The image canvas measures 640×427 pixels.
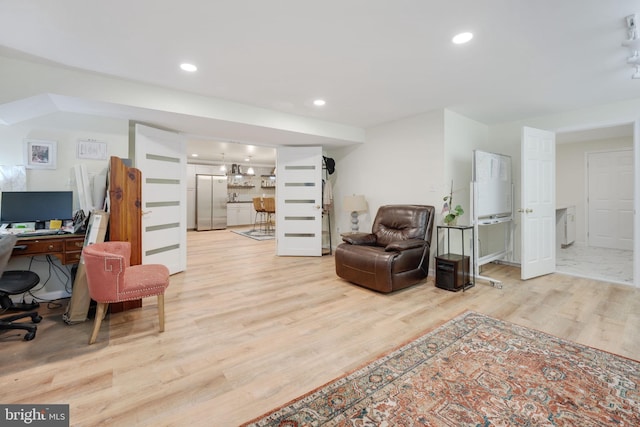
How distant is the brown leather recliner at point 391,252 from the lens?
126 inches

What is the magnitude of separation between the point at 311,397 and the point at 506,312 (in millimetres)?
2229

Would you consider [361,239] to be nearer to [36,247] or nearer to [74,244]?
[74,244]

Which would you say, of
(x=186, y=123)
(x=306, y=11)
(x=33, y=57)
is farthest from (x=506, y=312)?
(x=33, y=57)

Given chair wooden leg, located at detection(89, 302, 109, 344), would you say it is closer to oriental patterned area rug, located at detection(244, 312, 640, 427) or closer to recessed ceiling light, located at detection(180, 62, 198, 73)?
oriental patterned area rug, located at detection(244, 312, 640, 427)

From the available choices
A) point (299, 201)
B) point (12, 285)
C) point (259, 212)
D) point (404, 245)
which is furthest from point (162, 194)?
point (259, 212)

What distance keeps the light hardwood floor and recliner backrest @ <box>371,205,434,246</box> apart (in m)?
0.71

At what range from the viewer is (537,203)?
12.8 feet

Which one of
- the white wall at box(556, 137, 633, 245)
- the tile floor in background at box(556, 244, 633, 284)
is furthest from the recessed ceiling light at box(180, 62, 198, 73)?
the white wall at box(556, 137, 633, 245)

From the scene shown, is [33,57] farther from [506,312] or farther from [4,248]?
[506,312]

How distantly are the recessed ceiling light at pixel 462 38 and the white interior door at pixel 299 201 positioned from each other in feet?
10.6

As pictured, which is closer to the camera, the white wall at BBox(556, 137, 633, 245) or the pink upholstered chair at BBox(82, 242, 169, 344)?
the pink upholstered chair at BBox(82, 242, 169, 344)

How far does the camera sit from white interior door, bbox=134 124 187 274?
3.60 m

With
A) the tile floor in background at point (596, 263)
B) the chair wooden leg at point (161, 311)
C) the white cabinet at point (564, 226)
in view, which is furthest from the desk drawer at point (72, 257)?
the white cabinet at point (564, 226)

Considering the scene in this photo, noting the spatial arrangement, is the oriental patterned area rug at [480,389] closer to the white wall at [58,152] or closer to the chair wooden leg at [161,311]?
the chair wooden leg at [161,311]
